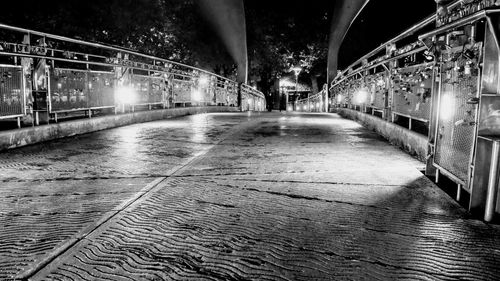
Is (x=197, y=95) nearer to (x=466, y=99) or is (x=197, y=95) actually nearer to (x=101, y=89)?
(x=101, y=89)

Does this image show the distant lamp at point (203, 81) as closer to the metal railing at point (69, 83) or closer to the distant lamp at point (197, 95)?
the distant lamp at point (197, 95)

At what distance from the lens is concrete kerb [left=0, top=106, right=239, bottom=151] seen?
212 inches

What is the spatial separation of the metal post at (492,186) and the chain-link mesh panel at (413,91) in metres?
1.88

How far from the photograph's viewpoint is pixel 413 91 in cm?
502

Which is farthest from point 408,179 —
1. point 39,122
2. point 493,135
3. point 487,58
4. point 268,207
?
point 39,122

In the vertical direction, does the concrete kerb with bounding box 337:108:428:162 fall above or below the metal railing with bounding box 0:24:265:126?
below

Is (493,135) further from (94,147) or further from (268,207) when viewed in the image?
(94,147)

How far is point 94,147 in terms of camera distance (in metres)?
5.54

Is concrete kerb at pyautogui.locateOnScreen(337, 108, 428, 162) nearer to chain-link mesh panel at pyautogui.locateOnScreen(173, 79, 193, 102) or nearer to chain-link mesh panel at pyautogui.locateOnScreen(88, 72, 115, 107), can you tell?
chain-link mesh panel at pyautogui.locateOnScreen(88, 72, 115, 107)

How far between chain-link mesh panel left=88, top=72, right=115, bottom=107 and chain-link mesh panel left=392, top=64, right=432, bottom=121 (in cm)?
581

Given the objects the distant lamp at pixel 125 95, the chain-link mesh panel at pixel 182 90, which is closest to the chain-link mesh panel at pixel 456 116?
the distant lamp at pixel 125 95

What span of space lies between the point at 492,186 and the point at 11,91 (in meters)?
6.16

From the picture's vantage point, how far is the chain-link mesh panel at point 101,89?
7.83m

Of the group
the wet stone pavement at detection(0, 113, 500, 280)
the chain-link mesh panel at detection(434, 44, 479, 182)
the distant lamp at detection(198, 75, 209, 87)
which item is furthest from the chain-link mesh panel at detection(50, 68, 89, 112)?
the distant lamp at detection(198, 75, 209, 87)
